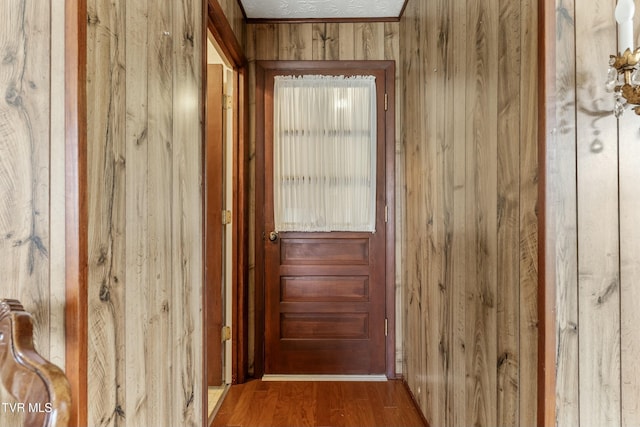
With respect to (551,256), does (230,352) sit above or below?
below

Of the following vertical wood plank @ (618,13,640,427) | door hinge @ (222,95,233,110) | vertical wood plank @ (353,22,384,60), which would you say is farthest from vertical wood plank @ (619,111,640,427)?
door hinge @ (222,95,233,110)

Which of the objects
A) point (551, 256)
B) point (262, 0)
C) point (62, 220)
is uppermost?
point (262, 0)

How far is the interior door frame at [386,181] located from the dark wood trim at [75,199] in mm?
1904

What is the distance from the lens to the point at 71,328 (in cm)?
89

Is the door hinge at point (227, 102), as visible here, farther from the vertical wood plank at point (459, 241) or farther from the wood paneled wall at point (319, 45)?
the vertical wood plank at point (459, 241)

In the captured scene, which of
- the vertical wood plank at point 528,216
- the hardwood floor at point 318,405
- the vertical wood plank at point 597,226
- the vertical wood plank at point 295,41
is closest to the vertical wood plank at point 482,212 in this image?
the vertical wood plank at point 528,216

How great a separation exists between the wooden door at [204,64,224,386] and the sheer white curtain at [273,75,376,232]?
40 cm

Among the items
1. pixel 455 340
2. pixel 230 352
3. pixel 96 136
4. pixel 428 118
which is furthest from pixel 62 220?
pixel 230 352

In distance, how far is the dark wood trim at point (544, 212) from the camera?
107 centimetres

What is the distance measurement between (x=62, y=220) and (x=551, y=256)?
1245 millimetres

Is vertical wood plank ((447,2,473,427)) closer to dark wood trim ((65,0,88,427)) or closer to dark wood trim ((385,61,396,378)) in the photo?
dark wood trim ((385,61,396,378))

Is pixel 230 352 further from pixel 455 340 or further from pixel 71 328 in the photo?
pixel 71 328

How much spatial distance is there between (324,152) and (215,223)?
90cm

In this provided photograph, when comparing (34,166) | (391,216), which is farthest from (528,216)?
(391,216)
